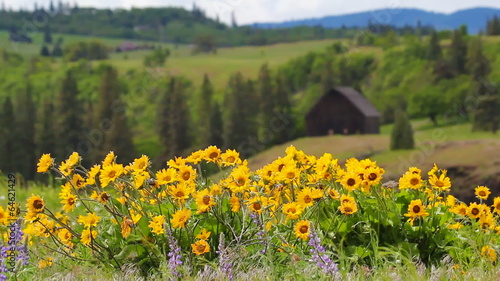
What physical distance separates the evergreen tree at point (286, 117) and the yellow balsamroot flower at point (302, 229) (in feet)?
263

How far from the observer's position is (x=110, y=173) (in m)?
4.93

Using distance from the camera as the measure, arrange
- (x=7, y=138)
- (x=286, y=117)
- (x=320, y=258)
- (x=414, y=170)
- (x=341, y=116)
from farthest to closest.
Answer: (x=286, y=117) → (x=341, y=116) → (x=7, y=138) → (x=414, y=170) → (x=320, y=258)

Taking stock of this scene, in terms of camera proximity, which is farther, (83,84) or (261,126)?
(83,84)

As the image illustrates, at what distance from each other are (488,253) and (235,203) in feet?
6.32

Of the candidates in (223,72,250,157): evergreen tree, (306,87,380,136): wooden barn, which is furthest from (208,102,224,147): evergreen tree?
(306,87,380,136): wooden barn

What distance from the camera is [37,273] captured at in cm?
523

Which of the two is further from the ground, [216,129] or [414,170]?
[414,170]

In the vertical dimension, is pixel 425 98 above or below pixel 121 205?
below

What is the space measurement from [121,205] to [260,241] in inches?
54.2

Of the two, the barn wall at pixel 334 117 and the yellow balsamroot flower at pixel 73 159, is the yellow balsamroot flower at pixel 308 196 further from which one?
the barn wall at pixel 334 117

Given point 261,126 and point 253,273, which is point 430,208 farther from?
point 261,126

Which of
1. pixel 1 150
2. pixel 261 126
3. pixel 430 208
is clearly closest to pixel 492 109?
pixel 261 126

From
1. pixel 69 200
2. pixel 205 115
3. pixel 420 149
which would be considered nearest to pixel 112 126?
pixel 205 115

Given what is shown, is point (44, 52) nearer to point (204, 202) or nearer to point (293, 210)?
point (204, 202)
